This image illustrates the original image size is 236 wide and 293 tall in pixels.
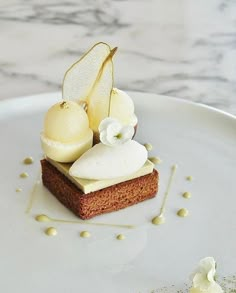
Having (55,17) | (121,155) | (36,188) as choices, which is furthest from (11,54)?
(121,155)

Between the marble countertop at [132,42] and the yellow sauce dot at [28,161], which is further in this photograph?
the marble countertop at [132,42]

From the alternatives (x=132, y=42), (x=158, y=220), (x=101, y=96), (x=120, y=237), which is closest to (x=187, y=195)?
(x=158, y=220)

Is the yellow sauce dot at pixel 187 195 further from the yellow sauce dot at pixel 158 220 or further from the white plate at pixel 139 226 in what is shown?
the yellow sauce dot at pixel 158 220

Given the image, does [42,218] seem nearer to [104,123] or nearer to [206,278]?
[104,123]

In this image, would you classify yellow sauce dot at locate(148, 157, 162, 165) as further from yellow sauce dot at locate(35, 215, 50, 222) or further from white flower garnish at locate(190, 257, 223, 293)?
white flower garnish at locate(190, 257, 223, 293)

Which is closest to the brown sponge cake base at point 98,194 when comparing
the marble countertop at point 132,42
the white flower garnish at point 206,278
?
the white flower garnish at point 206,278

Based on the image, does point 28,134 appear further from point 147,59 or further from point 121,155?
point 147,59

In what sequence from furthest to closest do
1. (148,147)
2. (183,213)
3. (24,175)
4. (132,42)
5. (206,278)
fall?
1. (132,42)
2. (148,147)
3. (24,175)
4. (183,213)
5. (206,278)
